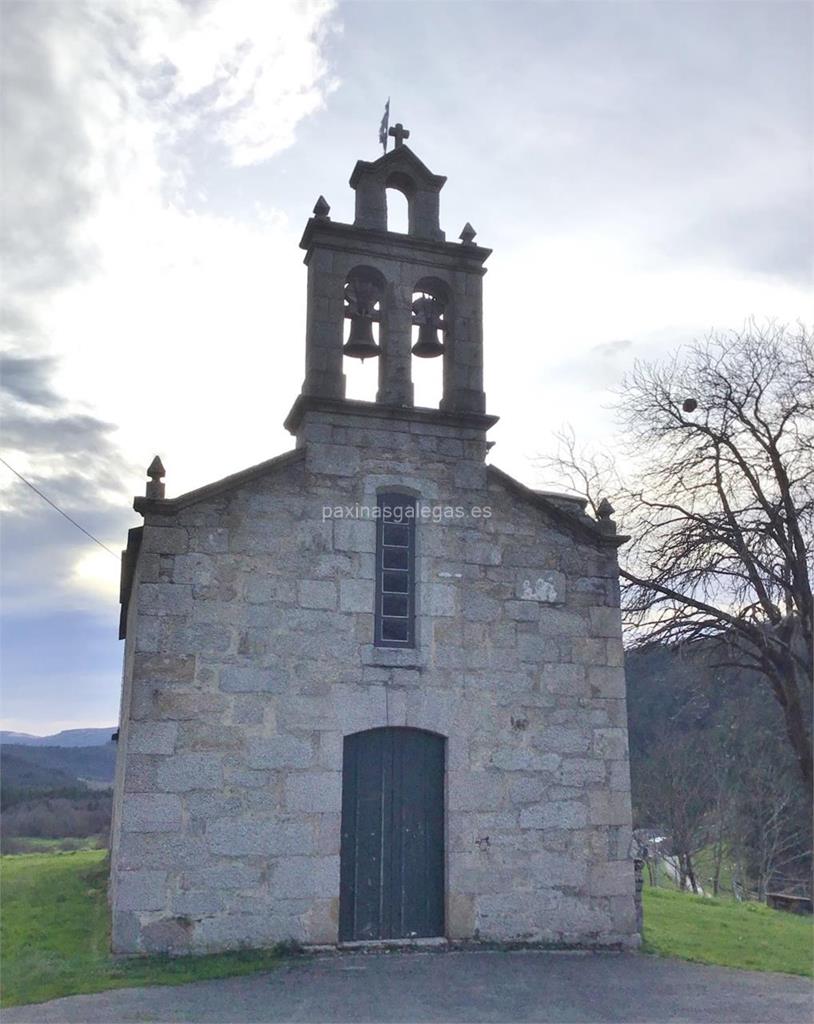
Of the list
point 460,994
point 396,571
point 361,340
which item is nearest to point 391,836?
point 460,994

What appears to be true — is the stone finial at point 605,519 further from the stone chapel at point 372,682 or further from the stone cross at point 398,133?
the stone cross at point 398,133

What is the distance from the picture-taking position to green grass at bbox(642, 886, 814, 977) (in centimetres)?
986

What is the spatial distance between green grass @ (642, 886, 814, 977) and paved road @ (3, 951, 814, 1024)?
0.80 m

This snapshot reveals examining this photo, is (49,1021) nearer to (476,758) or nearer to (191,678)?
(191,678)

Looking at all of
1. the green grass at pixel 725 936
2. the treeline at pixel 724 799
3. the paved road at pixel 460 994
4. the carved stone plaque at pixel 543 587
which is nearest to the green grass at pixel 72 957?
the paved road at pixel 460 994

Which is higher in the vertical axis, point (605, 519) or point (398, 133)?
point (398, 133)

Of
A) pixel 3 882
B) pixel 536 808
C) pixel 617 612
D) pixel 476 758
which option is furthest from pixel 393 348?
pixel 3 882

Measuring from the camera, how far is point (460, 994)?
7.62m

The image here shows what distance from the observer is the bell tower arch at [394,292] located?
1077 centimetres

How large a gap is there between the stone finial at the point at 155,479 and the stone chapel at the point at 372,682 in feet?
0.05

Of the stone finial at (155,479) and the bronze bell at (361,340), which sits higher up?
the bronze bell at (361,340)

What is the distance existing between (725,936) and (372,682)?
625cm

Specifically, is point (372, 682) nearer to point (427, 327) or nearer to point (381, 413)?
point (381, 413)

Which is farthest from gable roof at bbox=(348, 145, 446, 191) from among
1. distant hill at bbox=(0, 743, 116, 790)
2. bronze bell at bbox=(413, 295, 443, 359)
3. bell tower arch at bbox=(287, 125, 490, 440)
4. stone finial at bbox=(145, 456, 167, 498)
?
distant hill at bbox=(0, 743, 116, 790)
